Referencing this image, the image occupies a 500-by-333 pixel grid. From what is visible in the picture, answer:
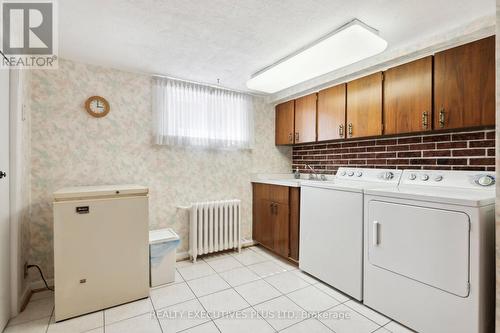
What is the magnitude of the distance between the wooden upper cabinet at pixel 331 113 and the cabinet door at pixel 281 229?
3.33 ft

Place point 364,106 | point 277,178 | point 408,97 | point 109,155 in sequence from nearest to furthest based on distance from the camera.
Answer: point 408,97
point 364,106
point 109,155
point 277,178

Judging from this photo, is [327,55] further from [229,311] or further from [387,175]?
[229,311]

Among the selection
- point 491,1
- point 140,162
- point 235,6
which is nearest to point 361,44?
point 491,1

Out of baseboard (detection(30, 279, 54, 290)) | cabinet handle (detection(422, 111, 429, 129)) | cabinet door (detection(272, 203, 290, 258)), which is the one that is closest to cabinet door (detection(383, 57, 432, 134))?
cabinet handle (detection(422, 111, 429, 129))

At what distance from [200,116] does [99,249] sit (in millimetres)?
1859

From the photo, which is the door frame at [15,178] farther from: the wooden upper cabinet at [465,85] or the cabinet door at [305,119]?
the wooden upper cabinet at [465,85]

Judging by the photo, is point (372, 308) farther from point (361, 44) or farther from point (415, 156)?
point (361, 44)

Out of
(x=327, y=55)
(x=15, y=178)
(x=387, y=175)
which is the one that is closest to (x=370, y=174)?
(x=387, y=175)

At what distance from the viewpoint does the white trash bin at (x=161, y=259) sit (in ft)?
7.81

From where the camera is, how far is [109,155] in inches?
104

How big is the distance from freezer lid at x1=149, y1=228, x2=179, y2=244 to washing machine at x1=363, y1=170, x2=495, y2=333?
1.87m

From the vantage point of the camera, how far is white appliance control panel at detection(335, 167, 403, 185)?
2.48m

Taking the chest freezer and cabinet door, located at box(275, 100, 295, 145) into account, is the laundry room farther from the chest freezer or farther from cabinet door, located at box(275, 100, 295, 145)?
cabinet door, located at box(275, 100, 295, 145)

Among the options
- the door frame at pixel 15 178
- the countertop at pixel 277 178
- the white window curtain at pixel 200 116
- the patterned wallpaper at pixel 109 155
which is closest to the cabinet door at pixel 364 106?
the countertop at pixel 277 178
